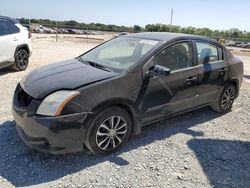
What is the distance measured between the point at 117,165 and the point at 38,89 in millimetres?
1376

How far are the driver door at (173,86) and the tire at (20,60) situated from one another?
569cm

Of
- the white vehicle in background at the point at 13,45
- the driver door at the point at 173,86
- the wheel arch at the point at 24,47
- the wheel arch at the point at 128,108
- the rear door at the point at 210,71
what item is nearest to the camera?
the wheel arch at the point at 128,108

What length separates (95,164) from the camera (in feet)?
12.1

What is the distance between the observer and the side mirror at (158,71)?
4.01 meters

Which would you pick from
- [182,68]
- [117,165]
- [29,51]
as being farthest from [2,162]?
[29,51]

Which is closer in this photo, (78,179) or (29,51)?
(78,179)

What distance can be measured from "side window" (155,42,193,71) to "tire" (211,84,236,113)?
1204 millimetres

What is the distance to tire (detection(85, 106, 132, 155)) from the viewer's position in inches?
142

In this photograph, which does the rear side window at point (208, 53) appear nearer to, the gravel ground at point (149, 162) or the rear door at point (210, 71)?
the rear door at point (210, 71)

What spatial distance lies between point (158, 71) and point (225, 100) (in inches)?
87.6

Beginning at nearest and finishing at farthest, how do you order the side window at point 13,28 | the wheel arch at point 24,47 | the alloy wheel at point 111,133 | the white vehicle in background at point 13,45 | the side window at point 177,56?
the alloy wheel at point 111,133 < the side window at point 177,56 < the white vehicle in background at point 13,45 < the side window at point 13,28 < the wheel arch at point 24,47

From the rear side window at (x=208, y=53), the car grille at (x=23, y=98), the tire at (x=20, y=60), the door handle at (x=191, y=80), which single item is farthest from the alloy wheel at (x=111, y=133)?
the tire at (x=20, y=60)

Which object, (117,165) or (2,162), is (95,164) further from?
(2,162)

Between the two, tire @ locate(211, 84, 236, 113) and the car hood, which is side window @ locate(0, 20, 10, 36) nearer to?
the car hood
